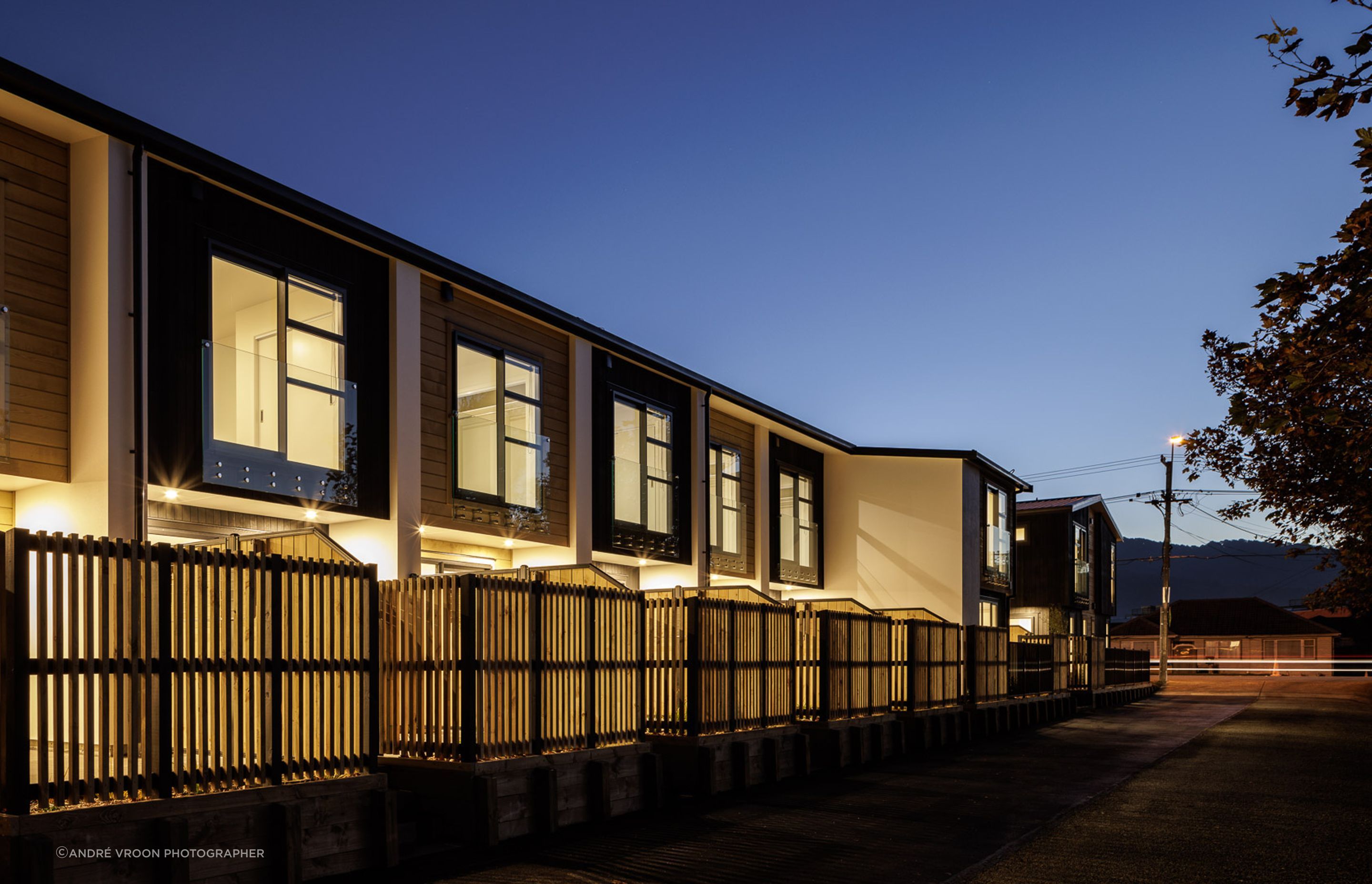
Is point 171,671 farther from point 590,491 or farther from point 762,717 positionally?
point 590,491

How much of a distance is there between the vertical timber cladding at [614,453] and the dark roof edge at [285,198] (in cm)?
35

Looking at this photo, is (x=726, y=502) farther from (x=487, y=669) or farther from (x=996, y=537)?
(x=487, y=669)

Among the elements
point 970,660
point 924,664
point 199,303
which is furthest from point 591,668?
point 970,660

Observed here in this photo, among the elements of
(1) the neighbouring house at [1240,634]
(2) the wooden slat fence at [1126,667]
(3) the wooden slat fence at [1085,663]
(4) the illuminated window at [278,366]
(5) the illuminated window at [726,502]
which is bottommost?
(1) the neighbouring house at [1240,634]

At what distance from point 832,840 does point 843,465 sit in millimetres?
20559

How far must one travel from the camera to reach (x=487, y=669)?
10328 millimetres

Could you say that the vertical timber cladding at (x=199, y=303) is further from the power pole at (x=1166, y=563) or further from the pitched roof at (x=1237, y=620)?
the pitched roof at (x=1237, y=620)

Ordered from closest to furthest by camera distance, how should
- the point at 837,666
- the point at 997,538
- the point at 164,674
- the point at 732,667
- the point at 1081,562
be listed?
the point at 164,674 → the point at 732,667 → the point at 837,666 → the point at 997,538 → the point at 1081,562

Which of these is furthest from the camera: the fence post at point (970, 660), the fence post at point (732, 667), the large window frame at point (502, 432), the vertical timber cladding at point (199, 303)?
the fence post at point (970, 660)

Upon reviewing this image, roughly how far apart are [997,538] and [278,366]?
24.9m

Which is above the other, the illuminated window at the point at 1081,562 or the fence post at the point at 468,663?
the fence post at the point at 468,663

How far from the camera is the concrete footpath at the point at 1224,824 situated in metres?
9.13

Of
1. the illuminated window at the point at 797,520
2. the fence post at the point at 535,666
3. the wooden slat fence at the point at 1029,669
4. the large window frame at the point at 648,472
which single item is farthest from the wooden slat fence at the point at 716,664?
the illuminated window at the point at 797,520

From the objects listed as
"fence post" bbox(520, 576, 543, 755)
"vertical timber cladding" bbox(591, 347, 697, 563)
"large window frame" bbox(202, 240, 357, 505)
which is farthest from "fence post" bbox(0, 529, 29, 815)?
"vertical timber cladding" bbox(591, 347, 697, 563)
